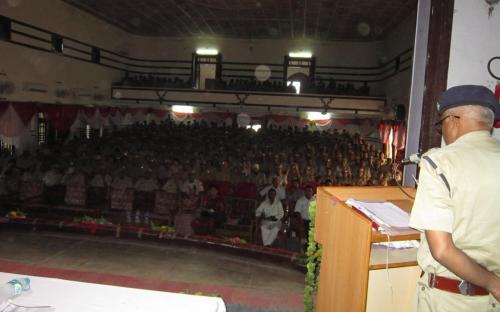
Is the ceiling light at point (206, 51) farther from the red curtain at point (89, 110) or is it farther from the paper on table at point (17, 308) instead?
the paper on table at point (17, 308)

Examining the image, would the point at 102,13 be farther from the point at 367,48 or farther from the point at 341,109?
the point at 367,48

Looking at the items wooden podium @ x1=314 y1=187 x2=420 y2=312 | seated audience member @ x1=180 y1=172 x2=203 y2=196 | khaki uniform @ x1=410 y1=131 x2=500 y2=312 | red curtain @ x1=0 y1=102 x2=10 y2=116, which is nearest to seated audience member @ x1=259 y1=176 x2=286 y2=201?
seated audience member @ x1=180 y1=172 x2=203 y2=196

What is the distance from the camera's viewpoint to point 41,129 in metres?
12.3

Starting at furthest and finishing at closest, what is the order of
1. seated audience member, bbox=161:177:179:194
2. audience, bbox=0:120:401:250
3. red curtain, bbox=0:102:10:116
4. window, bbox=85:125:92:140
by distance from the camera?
window, bbox=85:125:92:140 → red curtain, bbox=0:102:10:116 → seated audience member, bbox=161:177:179:194 → audience, bbox=0:120:401:250

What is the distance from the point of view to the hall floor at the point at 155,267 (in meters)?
4.41

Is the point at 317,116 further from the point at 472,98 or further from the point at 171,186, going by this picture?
the point at 472,98

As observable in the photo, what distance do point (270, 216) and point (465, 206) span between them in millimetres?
5503

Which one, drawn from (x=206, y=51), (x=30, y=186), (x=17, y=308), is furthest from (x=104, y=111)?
(x=17, y=308)

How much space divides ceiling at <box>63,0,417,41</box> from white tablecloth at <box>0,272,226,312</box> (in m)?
11.3

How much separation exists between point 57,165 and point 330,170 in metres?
6.95

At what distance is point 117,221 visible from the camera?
7.46 metres

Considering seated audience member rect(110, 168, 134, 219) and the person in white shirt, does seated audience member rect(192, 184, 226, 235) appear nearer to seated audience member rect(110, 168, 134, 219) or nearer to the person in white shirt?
the person in white shirt

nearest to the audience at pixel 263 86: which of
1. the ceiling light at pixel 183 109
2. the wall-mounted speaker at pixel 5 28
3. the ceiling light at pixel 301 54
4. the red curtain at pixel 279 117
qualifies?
the ceiling light at pixel 183 109

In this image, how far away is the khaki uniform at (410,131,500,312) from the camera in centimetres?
151
